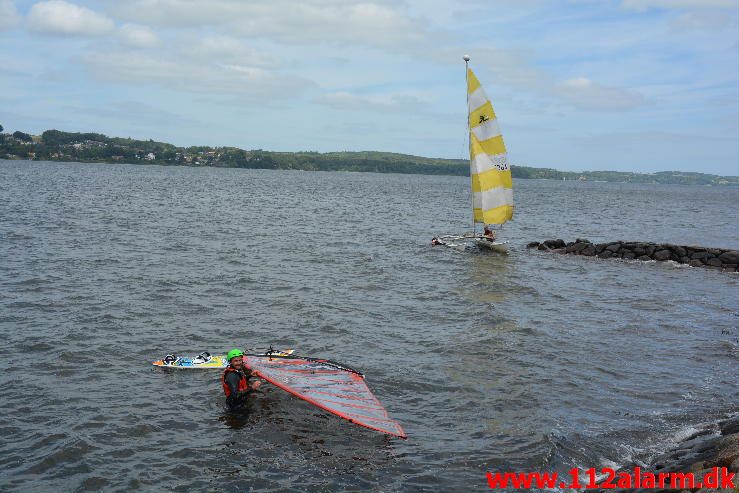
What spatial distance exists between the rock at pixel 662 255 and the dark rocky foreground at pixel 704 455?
95.4 feet

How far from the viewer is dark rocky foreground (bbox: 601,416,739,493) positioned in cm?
1137

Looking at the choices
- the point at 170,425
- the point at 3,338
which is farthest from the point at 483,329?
the point at 3,338

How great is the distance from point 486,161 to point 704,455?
33.7 meters

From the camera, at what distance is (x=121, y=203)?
74438mm

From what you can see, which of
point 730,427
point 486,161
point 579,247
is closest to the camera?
point 730,427

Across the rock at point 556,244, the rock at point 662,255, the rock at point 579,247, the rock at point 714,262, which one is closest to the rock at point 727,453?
the rock at point 714,262

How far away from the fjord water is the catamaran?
11.1 ft

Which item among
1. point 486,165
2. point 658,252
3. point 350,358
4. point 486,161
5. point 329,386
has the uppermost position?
point 486,161

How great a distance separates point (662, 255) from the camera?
142 feet

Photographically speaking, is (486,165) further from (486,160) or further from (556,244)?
(556,244)

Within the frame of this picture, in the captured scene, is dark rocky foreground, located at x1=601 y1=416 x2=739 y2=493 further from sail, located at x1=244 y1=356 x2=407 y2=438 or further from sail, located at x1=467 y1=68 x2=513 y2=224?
sail, located at x1=467 y1=68 x2=513 y2=224

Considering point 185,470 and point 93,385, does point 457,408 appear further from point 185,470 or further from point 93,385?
point 93,385

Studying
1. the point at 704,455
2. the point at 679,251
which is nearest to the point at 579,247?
the point at 679,251

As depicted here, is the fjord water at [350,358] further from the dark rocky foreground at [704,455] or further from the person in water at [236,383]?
the dark rocky foreground at [704,455]
